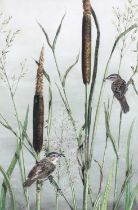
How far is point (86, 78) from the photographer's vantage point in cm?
271

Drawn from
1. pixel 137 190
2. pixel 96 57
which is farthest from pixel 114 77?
pixel 137 190

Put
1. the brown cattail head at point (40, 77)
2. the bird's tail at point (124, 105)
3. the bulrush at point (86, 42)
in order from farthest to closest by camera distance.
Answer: the bird's tail at point (124, 105) < the brown cattail head at point (40, 77) < the bulrush at point (86, 42)

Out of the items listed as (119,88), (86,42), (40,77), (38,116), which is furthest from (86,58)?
(119,88)

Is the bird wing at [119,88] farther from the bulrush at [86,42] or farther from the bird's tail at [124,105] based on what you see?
the bulrush at [86,42]

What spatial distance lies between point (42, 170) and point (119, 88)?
2.69ft

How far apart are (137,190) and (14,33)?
4.63 feet

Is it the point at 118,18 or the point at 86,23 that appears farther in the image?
the point at 118,18

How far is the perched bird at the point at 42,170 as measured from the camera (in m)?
2.85

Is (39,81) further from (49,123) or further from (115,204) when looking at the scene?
(115,204)

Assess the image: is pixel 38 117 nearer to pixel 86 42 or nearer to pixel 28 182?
pixel 28 182

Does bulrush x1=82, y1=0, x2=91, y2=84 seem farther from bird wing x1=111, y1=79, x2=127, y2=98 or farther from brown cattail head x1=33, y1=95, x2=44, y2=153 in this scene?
bird wing x1=111, y1=79, x2=127, y2=98

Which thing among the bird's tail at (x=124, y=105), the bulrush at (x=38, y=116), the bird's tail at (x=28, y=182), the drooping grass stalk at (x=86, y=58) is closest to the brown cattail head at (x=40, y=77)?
the bulrush at (x=38, y=116)

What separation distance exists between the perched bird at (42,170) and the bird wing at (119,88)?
0.66m

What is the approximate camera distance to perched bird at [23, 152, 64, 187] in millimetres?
2847
